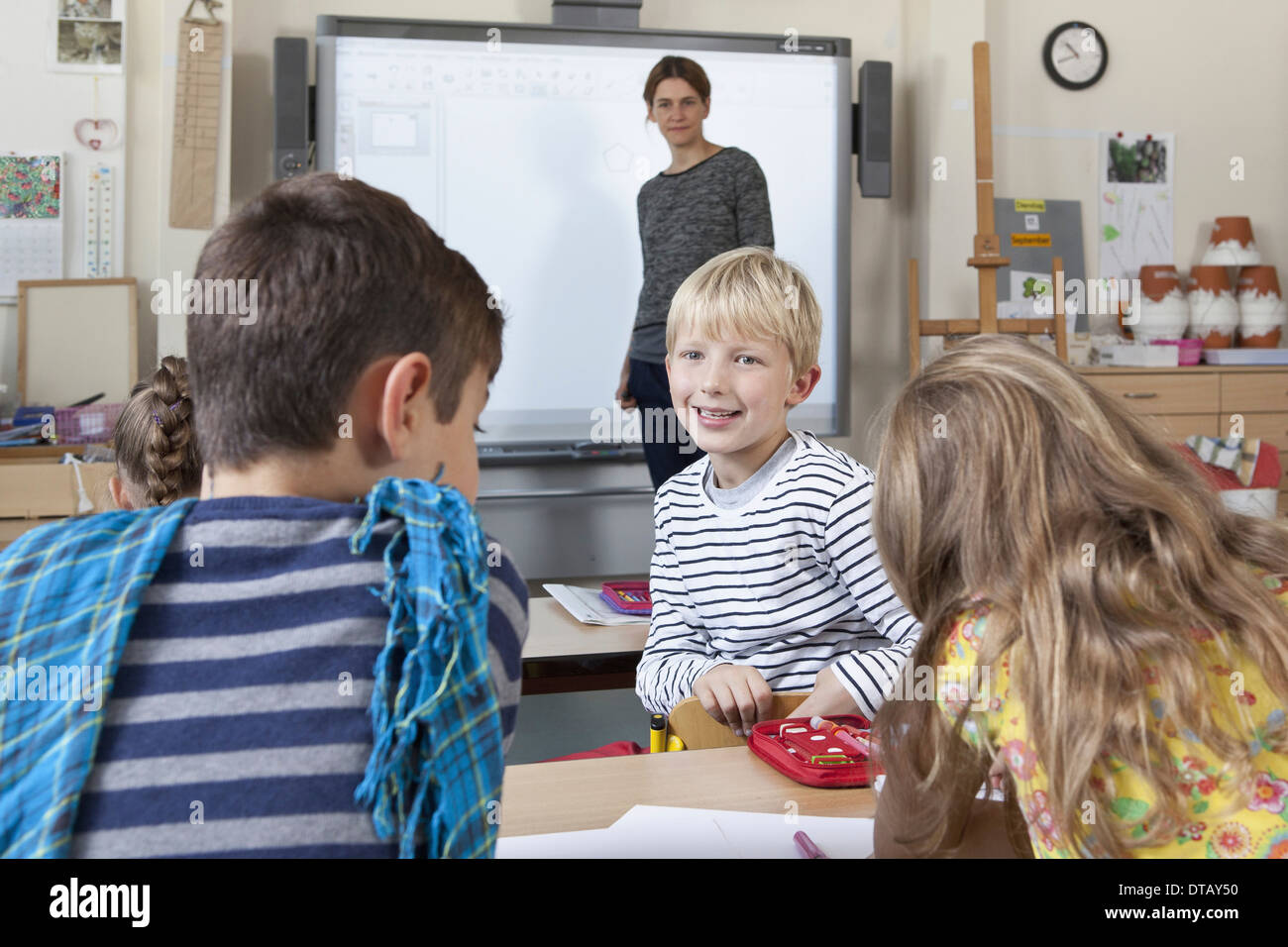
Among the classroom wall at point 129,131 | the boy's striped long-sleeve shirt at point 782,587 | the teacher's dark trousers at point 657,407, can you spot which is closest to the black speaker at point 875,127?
the teacher's dark trousers at point 657,407

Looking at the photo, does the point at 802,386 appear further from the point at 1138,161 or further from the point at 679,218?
the point at 1138,161

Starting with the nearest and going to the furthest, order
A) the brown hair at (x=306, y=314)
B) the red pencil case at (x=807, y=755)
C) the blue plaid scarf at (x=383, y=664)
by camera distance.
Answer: the blue plaid scarf at (x=383, y=664) → the brown hair at (x=306, y=314) → the red pencil case at (x=807, y=755)

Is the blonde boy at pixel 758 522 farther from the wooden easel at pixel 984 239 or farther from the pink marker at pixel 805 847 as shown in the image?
the wooden easel at pixel 984 239

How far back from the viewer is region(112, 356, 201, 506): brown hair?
4.32 ft

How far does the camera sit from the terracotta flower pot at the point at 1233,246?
4418mm

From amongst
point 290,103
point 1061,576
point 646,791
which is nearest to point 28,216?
point 290,103

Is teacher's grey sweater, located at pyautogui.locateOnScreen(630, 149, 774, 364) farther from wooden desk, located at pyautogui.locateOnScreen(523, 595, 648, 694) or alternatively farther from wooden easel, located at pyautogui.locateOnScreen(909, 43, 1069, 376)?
wooden desk, located at pyautogui.locateOnScreen(523, 595, 648, 694)

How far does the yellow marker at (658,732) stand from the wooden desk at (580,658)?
0.68 ft

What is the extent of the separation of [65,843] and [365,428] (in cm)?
28

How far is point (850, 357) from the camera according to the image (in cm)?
416

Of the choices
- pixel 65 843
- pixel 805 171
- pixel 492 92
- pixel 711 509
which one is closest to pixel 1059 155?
pixel 805 171

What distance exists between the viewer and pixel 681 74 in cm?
323

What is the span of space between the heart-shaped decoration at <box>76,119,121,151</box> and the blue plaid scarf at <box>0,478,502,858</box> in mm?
3413

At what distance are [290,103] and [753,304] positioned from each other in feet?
8.14
